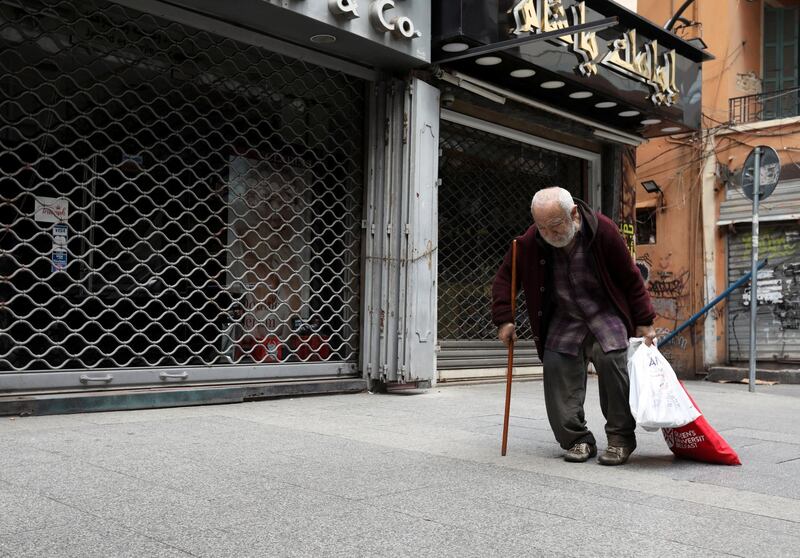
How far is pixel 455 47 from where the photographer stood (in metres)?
8.17

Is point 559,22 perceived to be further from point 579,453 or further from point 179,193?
point 579,453

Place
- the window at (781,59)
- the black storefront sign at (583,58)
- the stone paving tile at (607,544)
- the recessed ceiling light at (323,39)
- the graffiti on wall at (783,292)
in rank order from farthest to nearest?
the window at (781,59) → the graffiti on wall at (783,292) → the black storefront sign at (583,58) → the recessed ceiling light at (323,39) → the stone paving tile at (607,544)

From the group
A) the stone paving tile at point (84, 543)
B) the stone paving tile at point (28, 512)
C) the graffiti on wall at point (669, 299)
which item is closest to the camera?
the stone paving tile at point (84, 543)

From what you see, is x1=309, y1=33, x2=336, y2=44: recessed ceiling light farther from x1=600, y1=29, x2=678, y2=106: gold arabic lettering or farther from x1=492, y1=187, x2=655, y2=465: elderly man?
x1=600, y1=29, x2=678, y2=106: gold arabic lettering

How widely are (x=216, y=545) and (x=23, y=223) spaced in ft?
18.2

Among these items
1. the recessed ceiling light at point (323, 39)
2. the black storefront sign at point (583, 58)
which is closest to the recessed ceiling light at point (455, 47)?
the black storefront sign at point (583, 58)

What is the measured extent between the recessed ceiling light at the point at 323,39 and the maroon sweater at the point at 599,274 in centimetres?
330

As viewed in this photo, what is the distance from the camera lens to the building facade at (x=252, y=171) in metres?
6.73

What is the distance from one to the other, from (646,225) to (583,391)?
1077 cm

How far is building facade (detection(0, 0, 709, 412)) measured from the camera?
6730 mm

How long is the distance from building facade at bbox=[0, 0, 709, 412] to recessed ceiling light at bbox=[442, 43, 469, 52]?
0.17 feet

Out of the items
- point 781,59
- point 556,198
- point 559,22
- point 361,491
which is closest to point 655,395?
point 556,198

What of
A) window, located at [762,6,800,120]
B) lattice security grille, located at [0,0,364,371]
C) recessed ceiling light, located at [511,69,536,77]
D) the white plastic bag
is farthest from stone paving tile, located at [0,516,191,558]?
window, located at [762,6,800,120]

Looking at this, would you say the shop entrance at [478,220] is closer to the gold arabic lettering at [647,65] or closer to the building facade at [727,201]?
the gold arabic lettering at [647,65]
